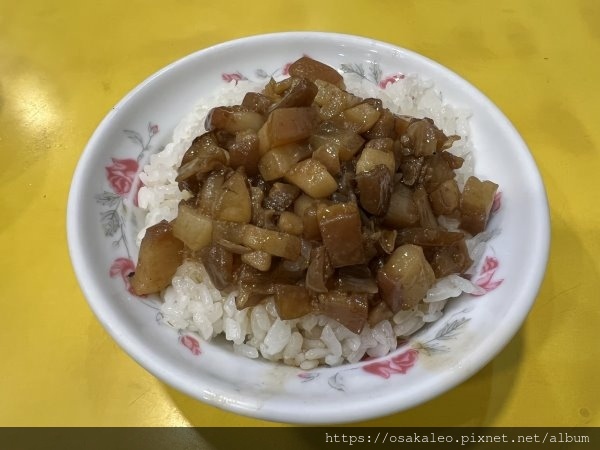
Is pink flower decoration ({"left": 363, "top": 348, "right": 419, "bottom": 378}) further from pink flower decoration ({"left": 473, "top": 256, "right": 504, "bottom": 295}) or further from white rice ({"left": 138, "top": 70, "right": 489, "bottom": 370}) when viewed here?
pink flower decoration ({"left": 473, "top": 256, "right": 504, "bottom": 295})

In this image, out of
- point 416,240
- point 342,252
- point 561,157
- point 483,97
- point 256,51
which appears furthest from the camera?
point 561,157

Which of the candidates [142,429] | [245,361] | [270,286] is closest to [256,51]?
[270,286]

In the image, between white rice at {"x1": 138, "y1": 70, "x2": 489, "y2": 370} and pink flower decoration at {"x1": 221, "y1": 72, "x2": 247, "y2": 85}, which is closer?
white rice at {"x1": 138, "y1": 70, "x2": 489, "y2": 370}

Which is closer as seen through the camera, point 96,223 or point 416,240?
point 416,240

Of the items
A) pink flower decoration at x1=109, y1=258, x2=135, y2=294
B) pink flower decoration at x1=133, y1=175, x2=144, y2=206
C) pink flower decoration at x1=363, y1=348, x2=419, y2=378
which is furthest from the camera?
pink flower decoration at x1=133, y1=175, x2=144, y2=206

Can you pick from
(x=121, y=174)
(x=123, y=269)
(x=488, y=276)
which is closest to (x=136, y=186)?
(x=121, y=174)

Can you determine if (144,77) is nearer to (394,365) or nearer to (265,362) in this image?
(265,362)

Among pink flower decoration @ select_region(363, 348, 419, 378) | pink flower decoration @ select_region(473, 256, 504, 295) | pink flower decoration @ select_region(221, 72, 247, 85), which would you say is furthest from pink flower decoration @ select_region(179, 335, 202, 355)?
pink flower decoration @ select_region(221, 72, 247, 85)

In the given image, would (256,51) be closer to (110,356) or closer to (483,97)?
(483,97)
